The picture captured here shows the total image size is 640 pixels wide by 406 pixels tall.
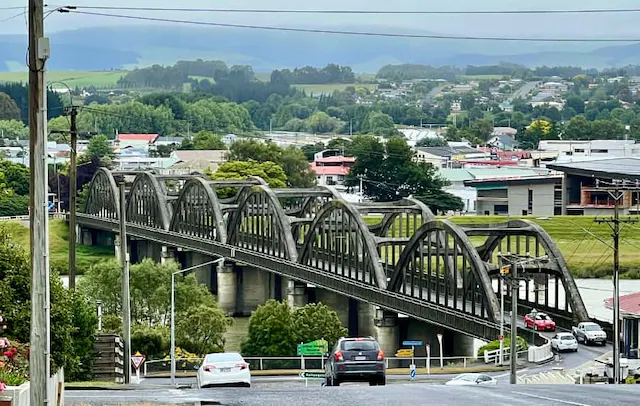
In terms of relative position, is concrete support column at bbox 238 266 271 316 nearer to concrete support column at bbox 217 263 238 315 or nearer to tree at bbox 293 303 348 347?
concrete support column at bbox 217 263 238 315

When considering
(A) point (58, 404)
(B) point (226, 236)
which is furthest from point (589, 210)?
(A) point (58, 404)

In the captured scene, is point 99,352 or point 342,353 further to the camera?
point 99,352

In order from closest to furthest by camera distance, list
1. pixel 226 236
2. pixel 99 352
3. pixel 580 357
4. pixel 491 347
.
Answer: pixel 99 352 → pixel 580 357 → pixel 491 347 → pixel 226 236

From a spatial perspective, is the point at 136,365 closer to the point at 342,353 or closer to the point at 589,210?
the point at 342,353

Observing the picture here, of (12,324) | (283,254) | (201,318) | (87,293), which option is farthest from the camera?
(283,254)

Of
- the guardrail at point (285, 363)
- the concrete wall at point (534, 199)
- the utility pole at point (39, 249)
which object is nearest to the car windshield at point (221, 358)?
the utility pole at point (39, 249)

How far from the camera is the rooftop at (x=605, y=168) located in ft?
546

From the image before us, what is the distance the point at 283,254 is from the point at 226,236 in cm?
1626

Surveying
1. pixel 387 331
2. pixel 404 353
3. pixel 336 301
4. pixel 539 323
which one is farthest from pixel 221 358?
pixel 336 301

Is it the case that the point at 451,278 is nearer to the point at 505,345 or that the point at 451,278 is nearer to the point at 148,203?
the point at 505,345

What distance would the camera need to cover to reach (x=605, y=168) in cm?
17462

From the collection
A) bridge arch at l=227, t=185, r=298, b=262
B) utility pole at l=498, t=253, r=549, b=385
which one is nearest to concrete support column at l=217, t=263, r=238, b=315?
bridge arch at l=227, t=185, r=298, b=262

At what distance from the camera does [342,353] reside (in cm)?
4069

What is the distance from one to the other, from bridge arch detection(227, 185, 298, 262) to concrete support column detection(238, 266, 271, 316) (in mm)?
2177
